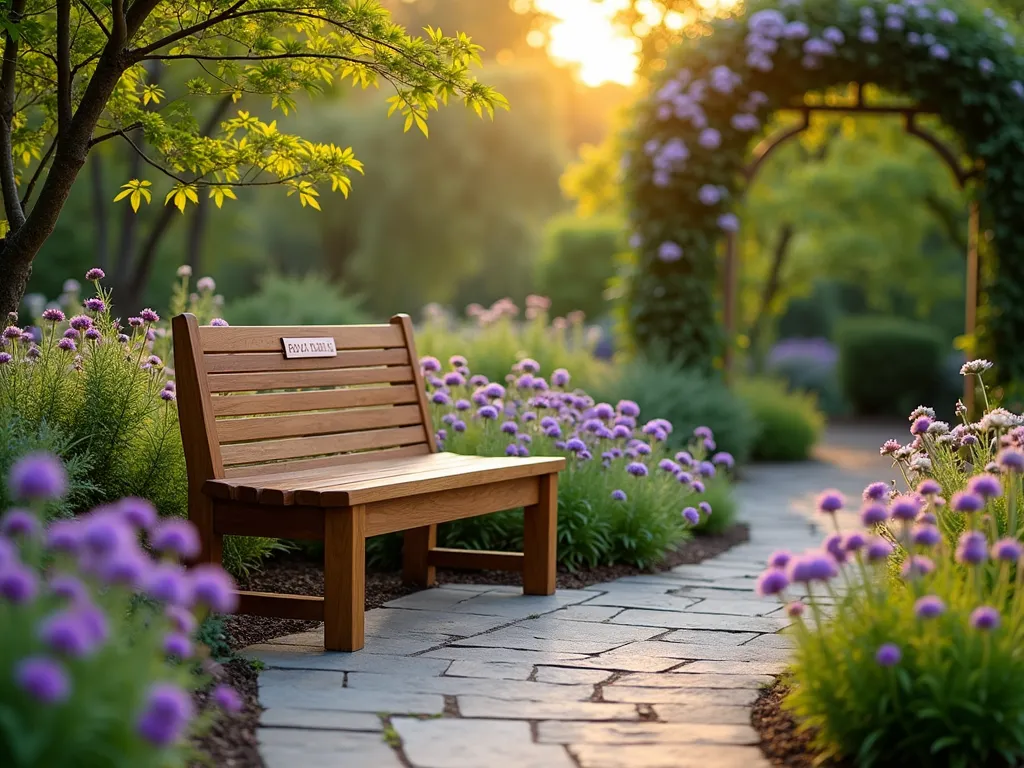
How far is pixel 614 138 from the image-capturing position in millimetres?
10250

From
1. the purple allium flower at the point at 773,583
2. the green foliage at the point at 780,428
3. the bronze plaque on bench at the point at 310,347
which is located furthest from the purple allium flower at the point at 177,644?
the green foliage at the point at 780,428

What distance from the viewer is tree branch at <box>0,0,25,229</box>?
13.8ft

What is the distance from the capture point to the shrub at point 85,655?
6.00 ft

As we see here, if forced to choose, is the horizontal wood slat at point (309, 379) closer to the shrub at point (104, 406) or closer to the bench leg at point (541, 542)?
the shrub at point (104, 406)

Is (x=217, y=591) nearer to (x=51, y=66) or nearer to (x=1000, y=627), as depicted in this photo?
(x=1000, y=627)

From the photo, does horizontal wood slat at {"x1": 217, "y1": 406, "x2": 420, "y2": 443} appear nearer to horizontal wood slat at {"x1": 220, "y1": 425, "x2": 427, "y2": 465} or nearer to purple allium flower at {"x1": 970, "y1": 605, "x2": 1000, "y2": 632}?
horizontal wood slat at {"x1": 220, "y1": 425, "x2": 427, "y2": 465}

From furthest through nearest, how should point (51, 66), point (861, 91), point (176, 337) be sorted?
point (861, 91)
point (51, 66)
point (176, 337)

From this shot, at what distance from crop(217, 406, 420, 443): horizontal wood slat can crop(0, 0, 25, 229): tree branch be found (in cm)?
103

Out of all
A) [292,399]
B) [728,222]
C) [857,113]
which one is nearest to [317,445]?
[292,399]

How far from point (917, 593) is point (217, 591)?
1.61m

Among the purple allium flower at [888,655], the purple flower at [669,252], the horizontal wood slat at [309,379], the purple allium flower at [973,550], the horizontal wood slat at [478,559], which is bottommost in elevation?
the horizontal wood slat at [478,559]

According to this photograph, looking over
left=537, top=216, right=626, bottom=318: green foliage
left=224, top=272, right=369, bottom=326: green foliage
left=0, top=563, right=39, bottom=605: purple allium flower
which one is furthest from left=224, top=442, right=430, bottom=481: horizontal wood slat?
left=537, top=216, right=626, bottom=318: green foliage

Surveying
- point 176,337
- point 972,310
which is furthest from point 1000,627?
point 972,310

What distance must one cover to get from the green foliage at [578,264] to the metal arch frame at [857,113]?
12368mm
